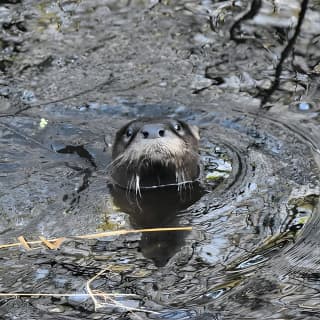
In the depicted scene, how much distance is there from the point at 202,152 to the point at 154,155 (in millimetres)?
973

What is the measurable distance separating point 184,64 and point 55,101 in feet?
4.24

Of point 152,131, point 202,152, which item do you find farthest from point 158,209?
point 202,152

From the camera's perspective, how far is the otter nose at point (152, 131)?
535 cm

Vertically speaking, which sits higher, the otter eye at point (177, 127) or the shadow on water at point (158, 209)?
the otter eye at point (177, 127)

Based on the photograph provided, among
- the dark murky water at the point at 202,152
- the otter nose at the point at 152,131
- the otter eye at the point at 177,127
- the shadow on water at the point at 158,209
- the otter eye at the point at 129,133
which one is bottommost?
the shadow on water at the point at 158,209

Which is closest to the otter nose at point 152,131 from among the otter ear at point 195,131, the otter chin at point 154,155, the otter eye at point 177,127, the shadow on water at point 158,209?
the otter chin at point 154,155

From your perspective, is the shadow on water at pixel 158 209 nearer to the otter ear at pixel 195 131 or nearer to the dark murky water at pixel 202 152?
the dark murky water at pixel 202 152

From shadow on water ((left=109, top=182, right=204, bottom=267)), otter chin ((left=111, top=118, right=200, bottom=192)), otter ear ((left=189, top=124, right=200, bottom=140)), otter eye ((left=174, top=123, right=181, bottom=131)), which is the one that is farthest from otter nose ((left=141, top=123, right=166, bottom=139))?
otter ear ((left=189, top=124, right=200, bottom=140))

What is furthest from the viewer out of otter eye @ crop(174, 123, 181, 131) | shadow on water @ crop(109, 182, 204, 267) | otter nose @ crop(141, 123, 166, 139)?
otter eye @ crop(174, 123, 181, 131)

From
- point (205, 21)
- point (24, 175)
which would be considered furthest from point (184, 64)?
point (24, 175)

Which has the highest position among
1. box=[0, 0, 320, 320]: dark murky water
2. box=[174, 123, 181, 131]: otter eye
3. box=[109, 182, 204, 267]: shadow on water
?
box=[174, 123, 181, 131]: otter eye

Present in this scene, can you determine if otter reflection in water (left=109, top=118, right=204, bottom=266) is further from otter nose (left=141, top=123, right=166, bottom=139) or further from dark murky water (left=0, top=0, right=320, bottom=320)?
dark murky water (left=0, top=0, right=320, bottom=320)

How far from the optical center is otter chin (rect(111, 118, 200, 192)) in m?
5.40

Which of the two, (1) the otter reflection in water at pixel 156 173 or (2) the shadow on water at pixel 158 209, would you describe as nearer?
(2) the shadow on water at pixel 158 209
